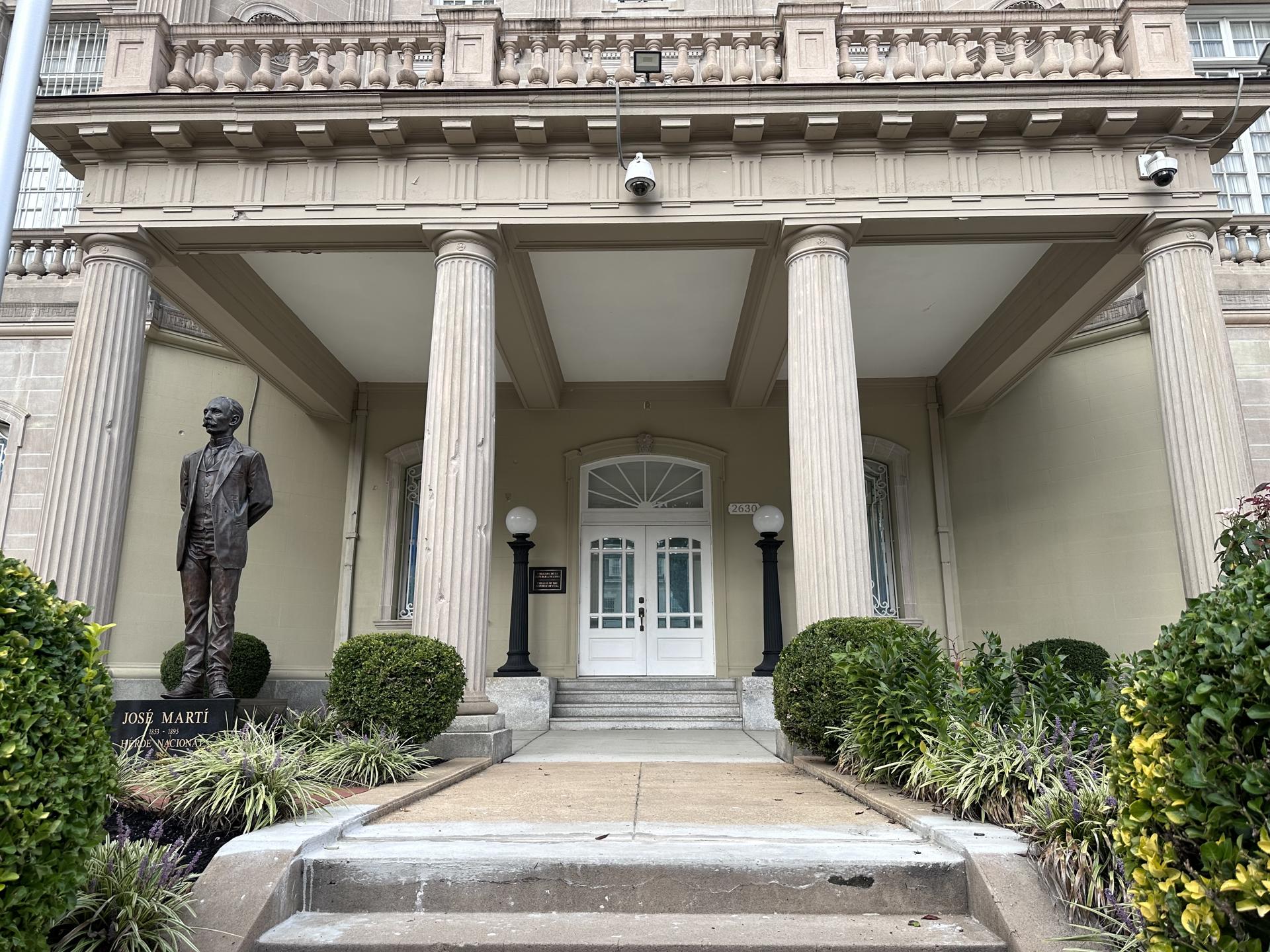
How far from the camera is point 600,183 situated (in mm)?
8469

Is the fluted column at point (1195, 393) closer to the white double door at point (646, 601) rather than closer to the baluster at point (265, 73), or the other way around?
the white double door at point (646, 601)

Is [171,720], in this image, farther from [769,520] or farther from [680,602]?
[680,602]

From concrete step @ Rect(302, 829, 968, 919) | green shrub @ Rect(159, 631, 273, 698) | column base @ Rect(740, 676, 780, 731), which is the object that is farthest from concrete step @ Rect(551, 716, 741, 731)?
concrete step @ Rect(302, 829, 968, 919)

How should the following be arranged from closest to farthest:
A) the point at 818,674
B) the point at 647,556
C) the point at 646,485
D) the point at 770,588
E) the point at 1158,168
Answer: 1. the point at 818,674
2. the point at 1158,168
3. the point at 770,588
4. the point at 647,556
5. the point at 646,485

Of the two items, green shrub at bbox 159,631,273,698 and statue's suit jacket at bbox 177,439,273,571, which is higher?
statue's suit jacket at bbox 177,439,273,571

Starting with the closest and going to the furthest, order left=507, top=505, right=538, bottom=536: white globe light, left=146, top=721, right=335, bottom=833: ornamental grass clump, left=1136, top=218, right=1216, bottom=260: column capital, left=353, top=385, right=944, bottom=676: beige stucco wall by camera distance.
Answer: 1. left=146, top=721, right=335, bottom=833: ornamental grass clump
2. left=1136, top=218, right=1216, bottom=260: column capital
3. left=507, top=505, right=538, bottom=536: white globe light
4. left=353, top=385, right=944, bottom=676: beige stucco wall

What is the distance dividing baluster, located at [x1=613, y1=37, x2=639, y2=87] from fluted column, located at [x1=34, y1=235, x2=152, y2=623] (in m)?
5.19

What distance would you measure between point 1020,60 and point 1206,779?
866 cm

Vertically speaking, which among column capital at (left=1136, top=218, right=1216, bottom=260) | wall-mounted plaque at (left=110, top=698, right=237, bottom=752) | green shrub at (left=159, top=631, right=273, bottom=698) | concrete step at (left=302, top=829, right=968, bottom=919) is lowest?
concrete step at (left=302, top=829, right=968, bottom=919)

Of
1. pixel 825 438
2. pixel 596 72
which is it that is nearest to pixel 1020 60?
pixel 596 72

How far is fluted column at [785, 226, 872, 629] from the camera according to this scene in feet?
24.9

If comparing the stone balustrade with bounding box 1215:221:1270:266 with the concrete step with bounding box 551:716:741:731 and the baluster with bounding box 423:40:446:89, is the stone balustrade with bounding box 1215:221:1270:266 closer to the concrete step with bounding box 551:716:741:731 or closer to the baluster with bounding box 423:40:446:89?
the concrete step with bounding box 551:716:741:731

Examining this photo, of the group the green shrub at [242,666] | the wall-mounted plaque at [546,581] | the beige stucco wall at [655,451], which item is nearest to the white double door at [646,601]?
the beige stucco wall at [655,451]

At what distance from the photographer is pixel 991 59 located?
8.64m
